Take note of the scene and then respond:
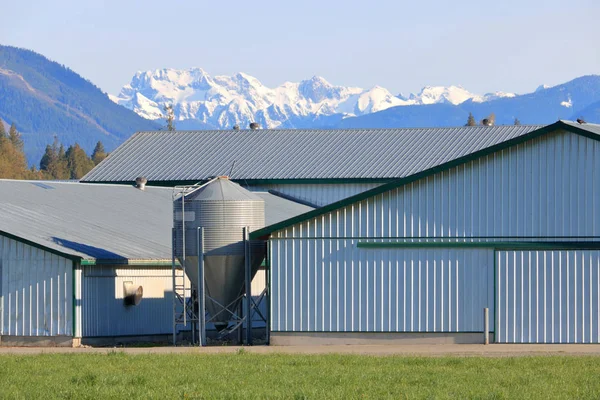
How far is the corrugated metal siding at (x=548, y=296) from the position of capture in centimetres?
3562

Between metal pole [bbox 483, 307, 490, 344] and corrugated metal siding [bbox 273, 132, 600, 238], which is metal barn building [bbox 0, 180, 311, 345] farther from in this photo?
metal pole [bbox 483, 307, 490, 344]

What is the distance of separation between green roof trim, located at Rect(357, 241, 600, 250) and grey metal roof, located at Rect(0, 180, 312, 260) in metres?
8.46

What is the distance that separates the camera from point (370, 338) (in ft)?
119

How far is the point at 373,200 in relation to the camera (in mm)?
36625

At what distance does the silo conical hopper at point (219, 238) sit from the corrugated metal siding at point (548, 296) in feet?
25.7

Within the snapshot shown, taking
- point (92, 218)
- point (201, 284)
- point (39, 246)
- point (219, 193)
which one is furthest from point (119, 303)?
point (92, 218)

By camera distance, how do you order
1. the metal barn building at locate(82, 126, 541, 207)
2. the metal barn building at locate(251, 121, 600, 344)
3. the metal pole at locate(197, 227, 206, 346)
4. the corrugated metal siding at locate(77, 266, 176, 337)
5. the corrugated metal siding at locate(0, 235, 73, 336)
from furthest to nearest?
the metal barn building at locate(82, 126, 541, 207)
the corrugated metal siding at locate(77, 266, 176, 337)
the metal pole at locate(197, 227, 206, 346)
the corrugated metal siding at locate(0, 235, 73, 336)
the metal barn building at locate(251, 121, 600, 344)

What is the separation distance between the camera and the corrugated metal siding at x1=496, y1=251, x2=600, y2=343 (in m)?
35.6

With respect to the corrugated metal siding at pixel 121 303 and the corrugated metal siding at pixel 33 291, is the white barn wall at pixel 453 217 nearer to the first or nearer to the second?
the corrugated metal siding at pixel 121 303

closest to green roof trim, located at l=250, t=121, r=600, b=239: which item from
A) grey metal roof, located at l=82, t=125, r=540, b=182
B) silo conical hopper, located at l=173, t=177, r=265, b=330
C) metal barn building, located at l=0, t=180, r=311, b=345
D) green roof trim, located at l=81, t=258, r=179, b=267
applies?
silo conical hopper, located at l=173, t=177, r=265, b=330

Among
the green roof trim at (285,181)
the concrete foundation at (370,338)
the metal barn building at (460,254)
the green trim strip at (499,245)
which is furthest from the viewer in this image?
the green roof trim at (285,181)

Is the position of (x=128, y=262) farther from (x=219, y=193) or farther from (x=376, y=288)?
(x=376, y=288)

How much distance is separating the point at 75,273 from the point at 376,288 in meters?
9.00

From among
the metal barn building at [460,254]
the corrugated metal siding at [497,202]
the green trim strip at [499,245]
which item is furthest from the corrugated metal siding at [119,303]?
the green trim strip at [499,245]
